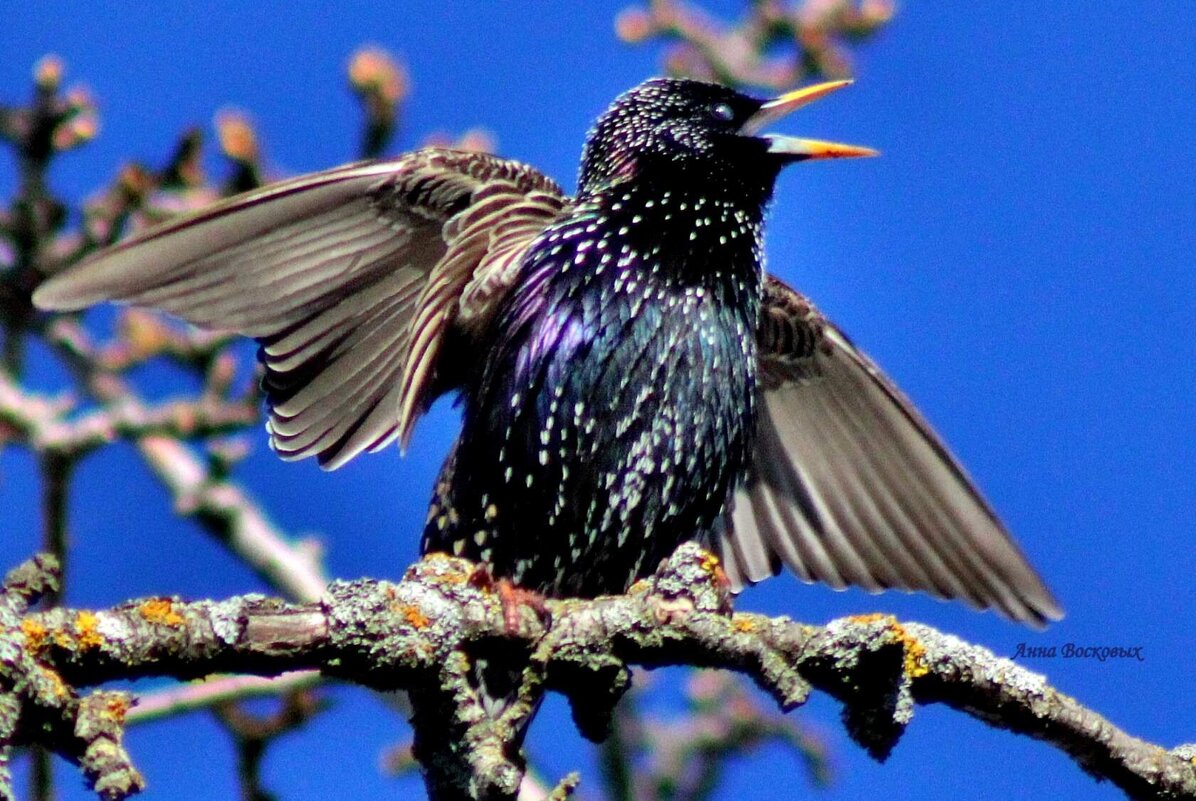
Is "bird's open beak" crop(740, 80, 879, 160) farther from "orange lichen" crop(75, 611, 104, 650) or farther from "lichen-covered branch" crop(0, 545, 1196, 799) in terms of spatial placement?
"orange lichen" crop(75, 611, 104, 650)

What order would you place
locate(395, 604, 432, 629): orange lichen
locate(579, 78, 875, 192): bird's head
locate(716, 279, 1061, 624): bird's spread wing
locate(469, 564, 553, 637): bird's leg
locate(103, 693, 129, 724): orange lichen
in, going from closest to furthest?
locate(103, 693, 129, 724): orange lichen < locate(395, 604, 432, 629): orange lichen < locate(469, 564, 553, 637): bird's leg < locate(579, 78, 875, 192): bird's head < locate(716, 279, 1061, 624): bird's spread wing

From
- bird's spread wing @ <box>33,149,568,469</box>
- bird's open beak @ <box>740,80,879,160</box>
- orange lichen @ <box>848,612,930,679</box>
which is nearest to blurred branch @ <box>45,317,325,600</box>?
bird's spread wing @ <box>33,149,568,469</box>

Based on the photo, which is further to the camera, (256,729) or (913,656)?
(256,729)

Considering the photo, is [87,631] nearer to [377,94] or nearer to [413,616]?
[413,616]

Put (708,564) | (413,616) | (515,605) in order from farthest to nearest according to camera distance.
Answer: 1. (708,564)
2. (515,605)
3. (413,616)

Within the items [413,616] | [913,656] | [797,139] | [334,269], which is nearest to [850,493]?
[797,139]

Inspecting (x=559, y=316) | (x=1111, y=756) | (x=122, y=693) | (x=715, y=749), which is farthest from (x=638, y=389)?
(x=715, y=749)

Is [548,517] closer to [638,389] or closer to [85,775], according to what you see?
[638,389]
